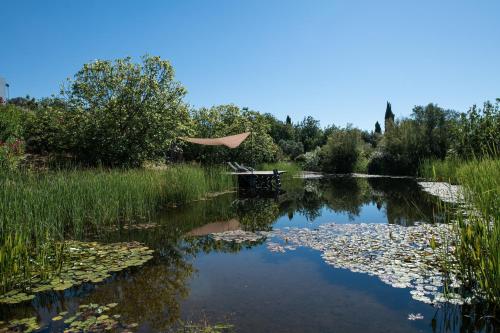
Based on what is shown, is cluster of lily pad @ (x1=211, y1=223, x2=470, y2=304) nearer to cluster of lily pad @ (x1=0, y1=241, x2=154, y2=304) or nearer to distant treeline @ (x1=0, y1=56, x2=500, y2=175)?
cluster of lily pad @ (x1=0, y1=241, x2=154, y2=304)

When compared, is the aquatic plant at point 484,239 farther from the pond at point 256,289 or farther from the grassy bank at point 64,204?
the grassy bank at point 64,204

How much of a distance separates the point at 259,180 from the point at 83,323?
12.9 meters

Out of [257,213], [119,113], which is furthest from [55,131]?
[257,213]

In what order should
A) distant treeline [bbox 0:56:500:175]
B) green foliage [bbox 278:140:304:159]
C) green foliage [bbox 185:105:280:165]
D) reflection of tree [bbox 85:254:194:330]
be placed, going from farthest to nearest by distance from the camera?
green foliage [bbox 278:140:304:159], green foliage [bbox 185:105:280:165], distant treeline [bbox 0:56:500:175], reflection of tree [bbox 85:254:194:330]

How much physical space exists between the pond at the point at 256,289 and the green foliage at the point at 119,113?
6139mm

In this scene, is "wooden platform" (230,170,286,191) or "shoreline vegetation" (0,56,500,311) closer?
"shoreline vegetation" (0,56,500,311)

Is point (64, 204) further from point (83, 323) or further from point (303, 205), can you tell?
point (303, 205)

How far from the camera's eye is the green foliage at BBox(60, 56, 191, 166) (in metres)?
12.8

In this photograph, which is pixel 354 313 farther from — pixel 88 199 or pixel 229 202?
pixel 229 202

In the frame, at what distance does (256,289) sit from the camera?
4234 mm

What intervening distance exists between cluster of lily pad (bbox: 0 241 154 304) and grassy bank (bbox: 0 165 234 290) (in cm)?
16

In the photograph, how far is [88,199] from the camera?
22.8 feet

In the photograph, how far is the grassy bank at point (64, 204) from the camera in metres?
4.05

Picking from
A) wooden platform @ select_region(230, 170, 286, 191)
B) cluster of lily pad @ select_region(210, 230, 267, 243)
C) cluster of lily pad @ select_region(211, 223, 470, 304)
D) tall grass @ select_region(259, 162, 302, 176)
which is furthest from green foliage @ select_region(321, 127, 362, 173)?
cluster of lily pad @ select_region(210, 230, 267, 243)
